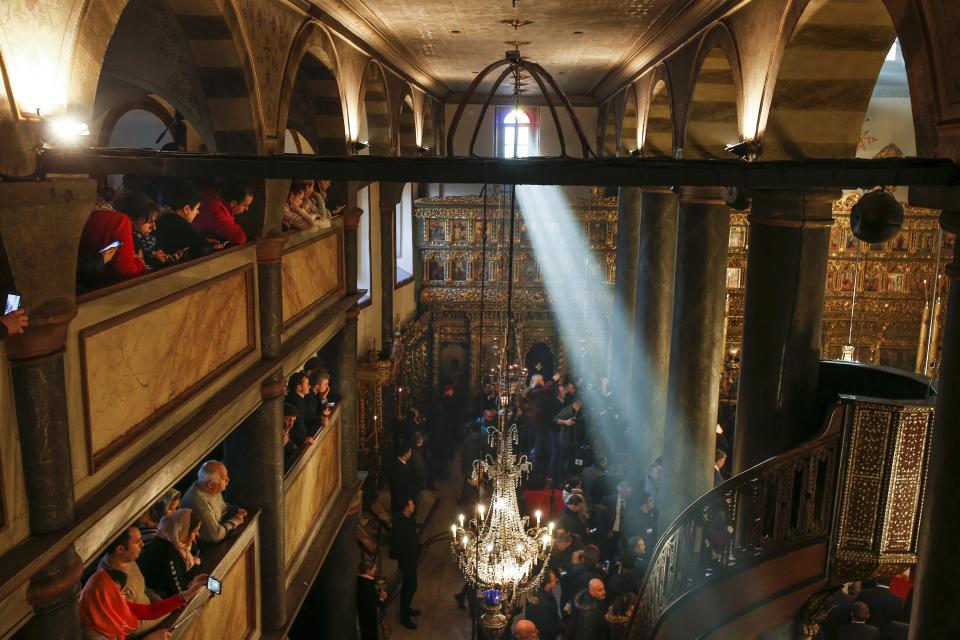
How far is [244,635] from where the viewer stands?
6320mm

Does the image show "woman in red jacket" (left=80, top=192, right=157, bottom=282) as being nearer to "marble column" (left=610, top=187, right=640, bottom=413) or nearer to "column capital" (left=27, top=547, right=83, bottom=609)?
→ "column capital" (left=27, top=547, right=83, bottom=609)

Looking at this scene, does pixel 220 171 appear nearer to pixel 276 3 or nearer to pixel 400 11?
pixel 276 3

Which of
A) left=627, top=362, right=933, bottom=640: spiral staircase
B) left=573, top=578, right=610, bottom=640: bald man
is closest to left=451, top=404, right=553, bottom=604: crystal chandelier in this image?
left=573, top=578, right=610, bottom=640: bald man

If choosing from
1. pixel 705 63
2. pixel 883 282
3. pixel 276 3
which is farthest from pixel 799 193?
pixel 883 282

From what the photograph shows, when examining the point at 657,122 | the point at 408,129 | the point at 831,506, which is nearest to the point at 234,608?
the point at 831,506

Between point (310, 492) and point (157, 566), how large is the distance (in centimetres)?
313

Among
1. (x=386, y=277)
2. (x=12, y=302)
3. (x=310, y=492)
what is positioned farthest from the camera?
(x=386, y=277)

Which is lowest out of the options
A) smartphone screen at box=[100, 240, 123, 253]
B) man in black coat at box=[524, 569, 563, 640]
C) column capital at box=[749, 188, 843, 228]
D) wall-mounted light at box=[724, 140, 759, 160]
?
man in black coat at box=[524, 569, 563, 640]

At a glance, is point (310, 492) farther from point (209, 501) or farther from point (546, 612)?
point (546, 612)

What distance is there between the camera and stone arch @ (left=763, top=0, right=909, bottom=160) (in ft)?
19.0

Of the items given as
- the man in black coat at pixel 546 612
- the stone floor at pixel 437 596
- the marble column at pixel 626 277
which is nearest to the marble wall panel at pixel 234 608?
the man in black coat at pixel 546 612

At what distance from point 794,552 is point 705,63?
5.22 metres

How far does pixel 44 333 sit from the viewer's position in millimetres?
3439

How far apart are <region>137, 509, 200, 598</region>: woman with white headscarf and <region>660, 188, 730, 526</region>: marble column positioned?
576 cm
